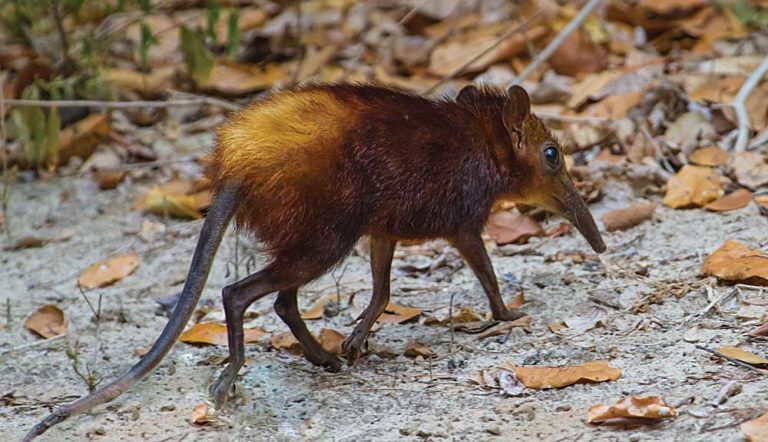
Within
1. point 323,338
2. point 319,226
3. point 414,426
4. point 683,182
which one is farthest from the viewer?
point 683,182

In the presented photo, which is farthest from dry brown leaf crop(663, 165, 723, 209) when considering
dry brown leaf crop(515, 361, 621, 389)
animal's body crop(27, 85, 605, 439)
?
dry brown leaf crop(515, 361, 621, 389)

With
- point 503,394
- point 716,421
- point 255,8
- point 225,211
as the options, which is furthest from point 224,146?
point 255,8

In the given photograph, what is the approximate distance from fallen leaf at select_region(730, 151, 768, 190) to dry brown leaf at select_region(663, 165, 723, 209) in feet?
0.41

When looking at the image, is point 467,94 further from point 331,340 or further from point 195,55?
point 195,55

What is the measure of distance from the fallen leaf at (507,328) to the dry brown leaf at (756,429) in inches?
55.3

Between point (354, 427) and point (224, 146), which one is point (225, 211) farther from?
point (354, 427)

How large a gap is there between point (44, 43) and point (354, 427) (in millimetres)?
5129

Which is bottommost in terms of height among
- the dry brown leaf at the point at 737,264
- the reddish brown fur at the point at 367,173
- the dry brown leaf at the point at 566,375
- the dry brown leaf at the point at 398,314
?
the dry brown leaf at the point at 398,314

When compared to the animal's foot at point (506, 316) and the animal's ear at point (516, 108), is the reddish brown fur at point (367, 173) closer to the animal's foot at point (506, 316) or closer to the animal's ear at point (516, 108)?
the animal's ear at point (516, 108)

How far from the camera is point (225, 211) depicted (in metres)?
4.50

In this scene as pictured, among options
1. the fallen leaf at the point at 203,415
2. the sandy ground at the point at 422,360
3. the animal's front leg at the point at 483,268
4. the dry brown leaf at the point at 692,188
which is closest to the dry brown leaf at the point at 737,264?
the sandy ground at the point at 422,360

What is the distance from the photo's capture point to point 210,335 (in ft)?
17.2

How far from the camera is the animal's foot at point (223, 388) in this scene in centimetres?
445

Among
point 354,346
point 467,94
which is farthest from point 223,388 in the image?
point 467,94
